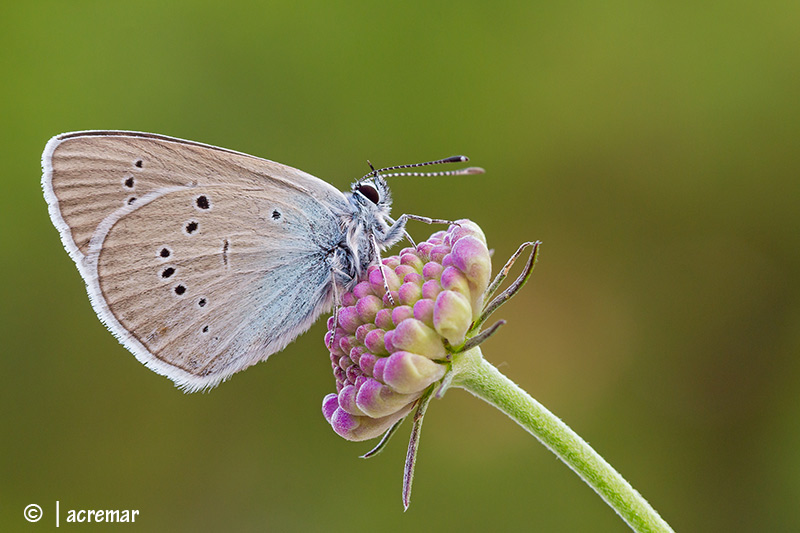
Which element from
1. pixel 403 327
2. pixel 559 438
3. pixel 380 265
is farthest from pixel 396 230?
pixel 559 438

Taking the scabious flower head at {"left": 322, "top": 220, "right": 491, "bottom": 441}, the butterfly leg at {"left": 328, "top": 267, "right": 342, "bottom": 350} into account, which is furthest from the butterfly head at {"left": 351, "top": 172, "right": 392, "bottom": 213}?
the scabious flower head at {"left": 322, "top": 220, "right": 491, "bottom": 441}

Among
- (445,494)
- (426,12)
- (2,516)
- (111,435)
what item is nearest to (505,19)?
(426,12)

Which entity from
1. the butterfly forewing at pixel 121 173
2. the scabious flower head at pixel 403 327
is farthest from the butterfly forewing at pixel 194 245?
the scabious flower head at pixel 403 327

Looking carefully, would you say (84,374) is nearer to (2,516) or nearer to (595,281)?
(2,516)

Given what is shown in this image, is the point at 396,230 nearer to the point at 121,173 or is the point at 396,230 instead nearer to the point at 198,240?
the point at 198,240

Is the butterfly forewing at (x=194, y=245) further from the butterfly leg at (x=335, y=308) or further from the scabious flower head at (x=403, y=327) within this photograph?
the scabious flower head at (x=403, y=327)

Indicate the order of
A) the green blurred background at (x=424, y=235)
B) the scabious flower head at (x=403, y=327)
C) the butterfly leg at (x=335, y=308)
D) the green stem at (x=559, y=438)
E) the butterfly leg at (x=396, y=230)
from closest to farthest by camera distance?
the green stem at (x=559, y=438)
the scabious flower head at (x=403, y=327)
the butterfly leg at (x=335, y=308)
the butterfly leg at (x=396, y=230)
the green blurred background at (x=424, y=235)

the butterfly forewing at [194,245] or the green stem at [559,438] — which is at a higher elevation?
the butterfly forewing at [194,245]
